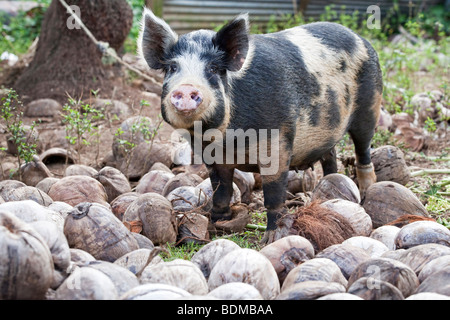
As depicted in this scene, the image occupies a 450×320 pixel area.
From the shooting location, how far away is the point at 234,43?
12.7ft

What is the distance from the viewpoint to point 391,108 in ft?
24.0

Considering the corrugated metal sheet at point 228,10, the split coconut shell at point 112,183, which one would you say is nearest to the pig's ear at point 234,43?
the split coconut shell at point 112,183

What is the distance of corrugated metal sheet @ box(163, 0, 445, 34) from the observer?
36.8 feet

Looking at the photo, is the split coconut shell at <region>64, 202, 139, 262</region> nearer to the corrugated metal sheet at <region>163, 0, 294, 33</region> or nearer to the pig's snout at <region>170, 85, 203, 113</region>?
the pig's snout at <region>170, 85, 203, 113</region>

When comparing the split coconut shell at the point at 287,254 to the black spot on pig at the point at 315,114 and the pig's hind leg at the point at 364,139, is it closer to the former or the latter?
the black spot on pig at the point at 315,114

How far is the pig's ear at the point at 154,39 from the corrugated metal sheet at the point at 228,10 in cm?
697

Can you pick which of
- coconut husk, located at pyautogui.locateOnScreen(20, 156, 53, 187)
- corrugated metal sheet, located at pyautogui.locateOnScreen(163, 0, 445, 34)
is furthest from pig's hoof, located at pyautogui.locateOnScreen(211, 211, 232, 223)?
corrugated metal sheet, located at pyautogui.locateOnScreen(163, 0, 445, 34)

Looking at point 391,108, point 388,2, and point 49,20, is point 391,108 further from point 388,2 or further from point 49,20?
point 388,2

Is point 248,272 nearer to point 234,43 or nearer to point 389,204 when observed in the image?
point 234,43

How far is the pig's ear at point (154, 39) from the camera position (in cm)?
394

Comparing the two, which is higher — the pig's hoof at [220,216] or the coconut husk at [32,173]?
the coconut husk at [32,173]

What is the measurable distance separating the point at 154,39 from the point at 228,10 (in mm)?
8153

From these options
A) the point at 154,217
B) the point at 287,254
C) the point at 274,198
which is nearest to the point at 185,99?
the point at 154,217
